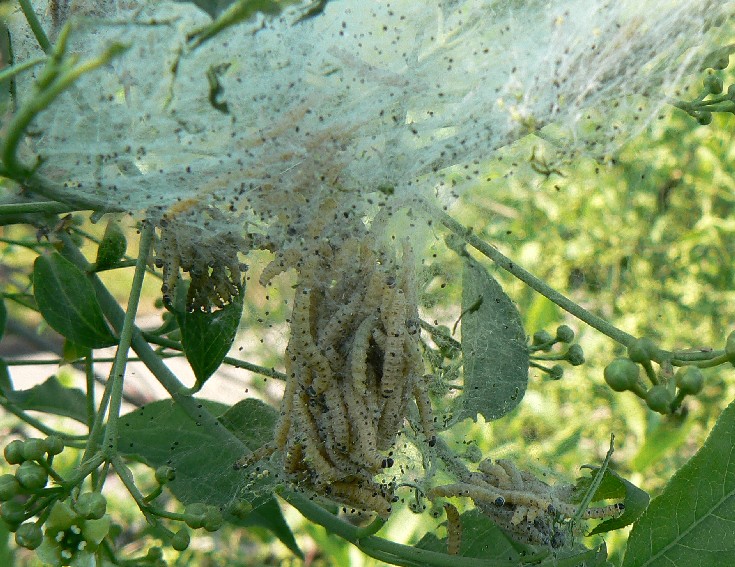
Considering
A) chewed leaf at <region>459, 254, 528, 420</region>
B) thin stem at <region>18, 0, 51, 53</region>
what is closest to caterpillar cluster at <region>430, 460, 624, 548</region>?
chewed leaf at <region>459, 254, 528, 420</region>

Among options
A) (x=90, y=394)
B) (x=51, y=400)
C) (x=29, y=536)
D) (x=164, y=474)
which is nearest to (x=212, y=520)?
(x=164, y=474)

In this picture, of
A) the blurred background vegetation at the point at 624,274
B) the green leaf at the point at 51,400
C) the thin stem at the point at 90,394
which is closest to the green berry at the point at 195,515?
the thin stem at the point at 90,394

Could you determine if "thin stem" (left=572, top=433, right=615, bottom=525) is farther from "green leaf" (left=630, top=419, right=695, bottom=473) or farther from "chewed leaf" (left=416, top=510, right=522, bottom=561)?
"green leaf" (left=630, top=419, right=695, bottom=473)

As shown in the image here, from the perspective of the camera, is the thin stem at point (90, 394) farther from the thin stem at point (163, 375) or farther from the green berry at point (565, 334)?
the green berry at point (565, 334)

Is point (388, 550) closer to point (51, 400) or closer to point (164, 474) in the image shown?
point (164, 474)

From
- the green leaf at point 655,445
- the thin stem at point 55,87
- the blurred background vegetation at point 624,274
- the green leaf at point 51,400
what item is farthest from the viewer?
the blurred background vegetation at point 624,274

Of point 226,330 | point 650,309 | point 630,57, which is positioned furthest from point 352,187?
point 650,309

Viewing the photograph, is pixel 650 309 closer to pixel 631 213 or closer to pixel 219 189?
pixel 631 213

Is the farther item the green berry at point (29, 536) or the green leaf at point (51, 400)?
the green leaf at point (51, 400)
